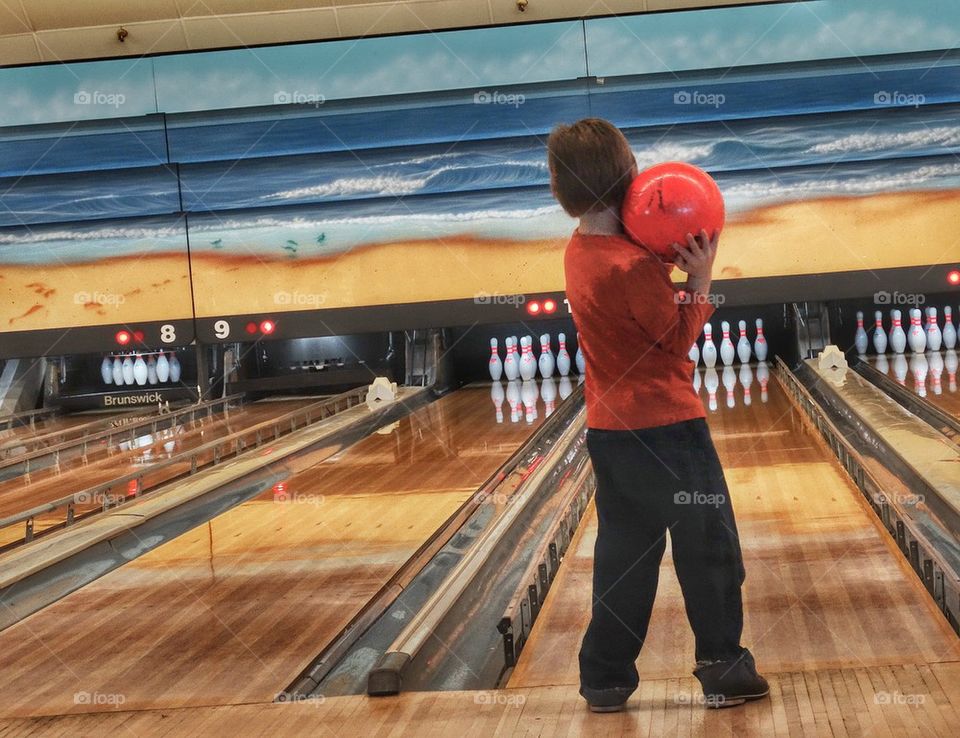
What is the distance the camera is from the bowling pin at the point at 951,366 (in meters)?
5.58

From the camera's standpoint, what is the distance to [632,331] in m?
1.82

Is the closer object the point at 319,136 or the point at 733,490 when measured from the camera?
the point at 733,490

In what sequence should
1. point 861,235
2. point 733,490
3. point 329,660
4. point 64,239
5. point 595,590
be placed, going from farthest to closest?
point 64,239, point 861,235, point 733,490, point 329,660, point 595,590

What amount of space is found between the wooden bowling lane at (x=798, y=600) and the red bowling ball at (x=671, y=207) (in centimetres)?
41

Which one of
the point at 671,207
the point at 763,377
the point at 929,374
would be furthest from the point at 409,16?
the point at 671,207

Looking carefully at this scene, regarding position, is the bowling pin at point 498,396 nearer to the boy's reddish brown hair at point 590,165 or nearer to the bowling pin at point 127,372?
the bowling pin at point 127,372

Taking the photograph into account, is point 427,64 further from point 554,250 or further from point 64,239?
point 64,239

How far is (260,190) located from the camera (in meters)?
6.40

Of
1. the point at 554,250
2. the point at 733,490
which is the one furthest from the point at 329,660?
the point at 554,250

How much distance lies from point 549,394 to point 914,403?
202cm

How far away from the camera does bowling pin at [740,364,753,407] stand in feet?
19.2

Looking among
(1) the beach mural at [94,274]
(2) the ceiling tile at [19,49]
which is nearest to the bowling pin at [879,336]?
(1) the beach mural at [94,274]

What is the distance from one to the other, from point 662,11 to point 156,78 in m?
2.79

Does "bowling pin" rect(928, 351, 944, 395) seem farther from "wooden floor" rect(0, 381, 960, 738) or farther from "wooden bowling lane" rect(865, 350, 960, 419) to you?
"wooden floor" rect(0, 381, 960, 738)
